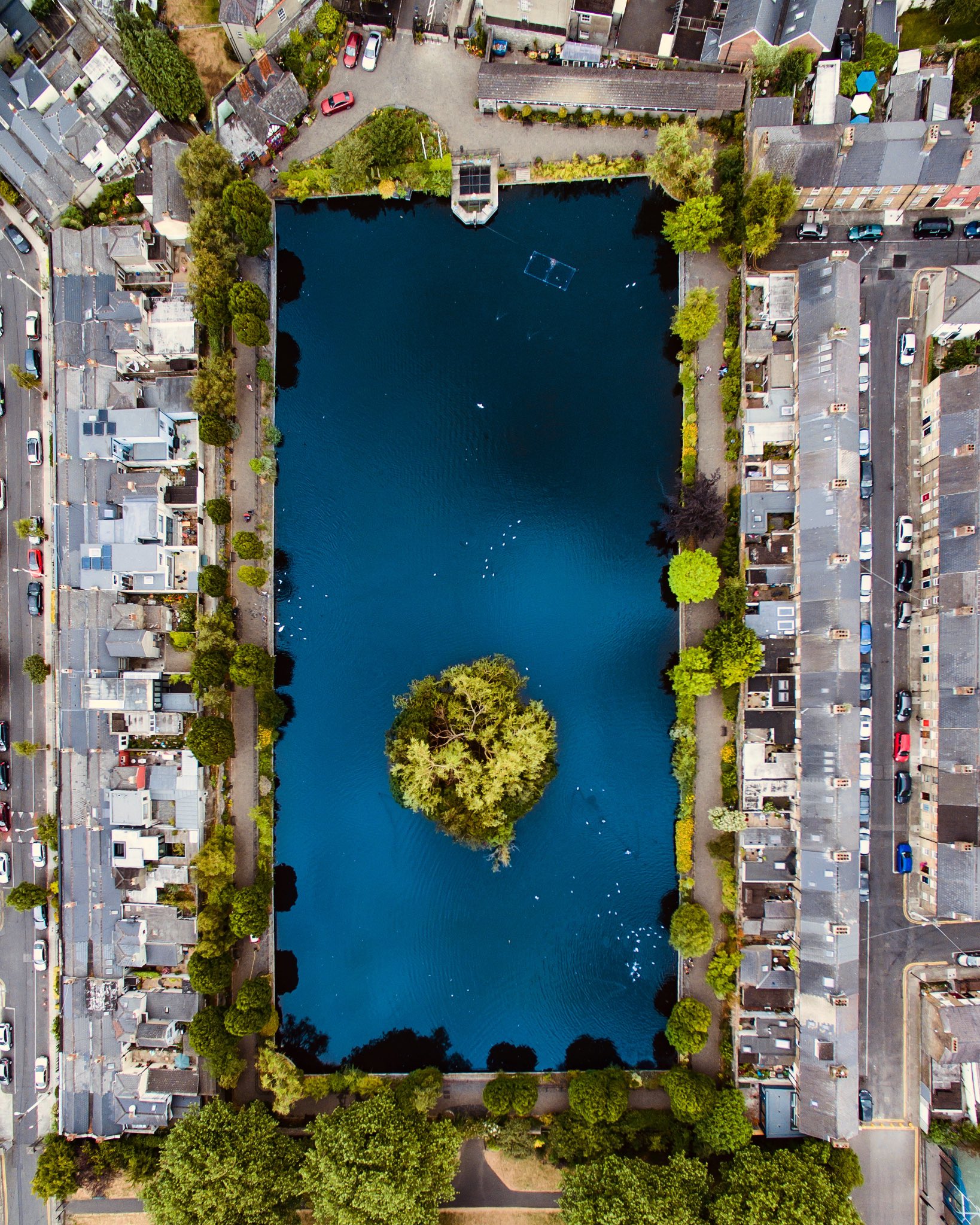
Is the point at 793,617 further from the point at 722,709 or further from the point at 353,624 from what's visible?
the point at 353,624

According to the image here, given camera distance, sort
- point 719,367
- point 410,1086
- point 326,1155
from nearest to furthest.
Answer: point 326,1155, point 410,1086, point 719,367

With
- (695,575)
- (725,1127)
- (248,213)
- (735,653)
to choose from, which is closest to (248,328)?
(248,213)

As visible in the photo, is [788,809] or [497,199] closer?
[788,809]

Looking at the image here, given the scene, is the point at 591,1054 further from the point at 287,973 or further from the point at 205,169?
the point at 205,169

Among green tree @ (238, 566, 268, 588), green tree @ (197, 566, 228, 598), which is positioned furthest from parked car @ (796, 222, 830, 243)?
green tree @ (197, 566, 228, 598)

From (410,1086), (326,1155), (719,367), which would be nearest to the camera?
(326,1155)

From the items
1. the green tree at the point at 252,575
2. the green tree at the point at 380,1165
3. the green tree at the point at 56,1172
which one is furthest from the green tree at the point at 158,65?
the green tree at the point at 56,1172

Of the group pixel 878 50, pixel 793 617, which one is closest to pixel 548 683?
pixel 793 617
